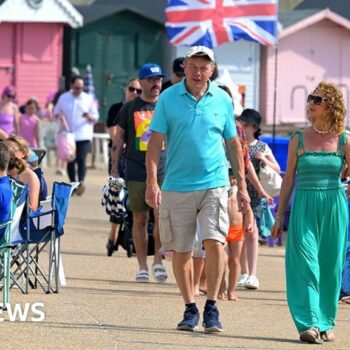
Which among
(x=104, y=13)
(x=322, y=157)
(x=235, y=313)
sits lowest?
(x=235, y=313)

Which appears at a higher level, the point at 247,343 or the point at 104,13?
the point at 104,13

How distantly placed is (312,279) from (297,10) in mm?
40693

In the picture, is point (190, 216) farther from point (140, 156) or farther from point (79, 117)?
point (79, 117)

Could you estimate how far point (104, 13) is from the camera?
44625 mm

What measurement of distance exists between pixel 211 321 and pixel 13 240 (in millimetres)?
1907

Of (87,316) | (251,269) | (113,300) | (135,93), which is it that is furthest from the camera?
(135,93)

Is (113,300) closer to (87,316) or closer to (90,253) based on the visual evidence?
(87,316)

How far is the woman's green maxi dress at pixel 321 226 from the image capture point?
33.8 ft

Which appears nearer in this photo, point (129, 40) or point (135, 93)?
point (135, 93)

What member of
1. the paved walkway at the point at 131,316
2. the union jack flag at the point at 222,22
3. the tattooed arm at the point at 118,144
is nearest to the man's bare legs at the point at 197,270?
the paved walkway at the point at 131,316

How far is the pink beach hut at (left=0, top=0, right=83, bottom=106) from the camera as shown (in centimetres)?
4288

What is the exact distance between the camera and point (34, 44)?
143 feet

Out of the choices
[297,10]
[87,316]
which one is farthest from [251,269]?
[297,10]

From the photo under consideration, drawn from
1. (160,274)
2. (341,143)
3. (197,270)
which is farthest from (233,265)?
(341,143)
